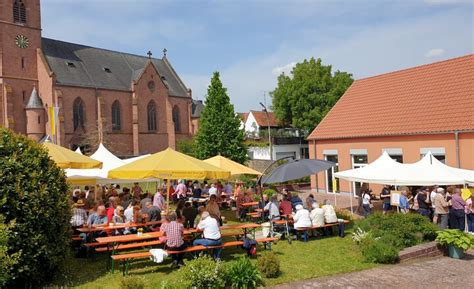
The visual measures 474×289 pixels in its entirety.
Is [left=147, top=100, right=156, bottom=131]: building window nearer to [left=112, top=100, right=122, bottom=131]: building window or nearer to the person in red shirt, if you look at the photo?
[left=112, top=100, right=122, bottom=131]: building window

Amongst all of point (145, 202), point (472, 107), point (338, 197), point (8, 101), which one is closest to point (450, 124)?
point (472, 107)

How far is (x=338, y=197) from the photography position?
84.0ft

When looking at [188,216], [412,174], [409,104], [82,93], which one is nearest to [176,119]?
[82,93]

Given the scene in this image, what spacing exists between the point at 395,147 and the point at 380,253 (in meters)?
13.7

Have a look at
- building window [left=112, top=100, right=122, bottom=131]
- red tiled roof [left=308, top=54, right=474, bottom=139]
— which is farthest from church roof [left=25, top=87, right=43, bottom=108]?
red tiled roof [left=308, top=54, right=474, bottom=139]

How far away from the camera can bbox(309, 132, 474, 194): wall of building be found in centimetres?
1928

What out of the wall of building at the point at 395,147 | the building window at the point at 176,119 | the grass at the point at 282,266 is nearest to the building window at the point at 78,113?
the building window at the point at 176,119

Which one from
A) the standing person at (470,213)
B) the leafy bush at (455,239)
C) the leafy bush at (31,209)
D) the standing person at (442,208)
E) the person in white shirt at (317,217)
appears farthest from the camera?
the standing person at (470,213)

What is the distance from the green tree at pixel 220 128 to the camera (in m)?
39.5

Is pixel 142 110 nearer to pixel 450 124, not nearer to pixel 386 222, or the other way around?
pixel 450 124

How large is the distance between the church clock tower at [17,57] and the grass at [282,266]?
3446cm

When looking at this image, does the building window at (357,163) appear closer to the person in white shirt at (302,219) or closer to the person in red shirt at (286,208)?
the person in red shirt at (286,208)

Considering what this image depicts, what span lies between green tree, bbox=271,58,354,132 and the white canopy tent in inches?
1186

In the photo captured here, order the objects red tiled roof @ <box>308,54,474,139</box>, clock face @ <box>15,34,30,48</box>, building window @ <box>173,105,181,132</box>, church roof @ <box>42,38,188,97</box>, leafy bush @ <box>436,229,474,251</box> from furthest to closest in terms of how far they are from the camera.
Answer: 1. building window @ <box>173,105,181,132</box>
2. church roof @ <box>42,38,188,97</box>
3. clock face @ <box>15,34,30,48</box>
4. red tiled roof @ <box>308,54,474,139</box>
5. leafy bush @ <box>436,229,474,251</box>
